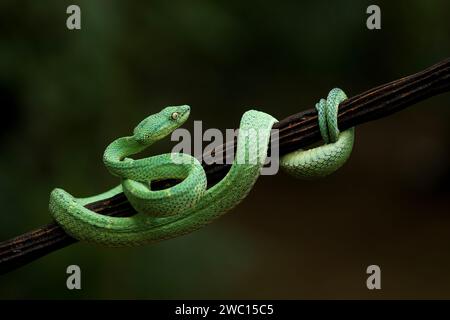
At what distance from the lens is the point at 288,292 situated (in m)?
4.88

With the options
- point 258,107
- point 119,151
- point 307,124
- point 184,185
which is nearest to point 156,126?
point 119,151

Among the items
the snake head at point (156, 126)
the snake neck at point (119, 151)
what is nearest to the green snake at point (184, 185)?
the snake neck at point (119, 151)

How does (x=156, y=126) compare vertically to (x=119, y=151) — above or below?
above

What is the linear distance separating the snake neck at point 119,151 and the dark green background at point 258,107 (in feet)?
4.85

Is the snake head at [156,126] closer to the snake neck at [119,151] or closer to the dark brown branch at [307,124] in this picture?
the snake neck at [119,151]

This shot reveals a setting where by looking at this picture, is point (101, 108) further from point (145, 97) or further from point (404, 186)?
point (404, 186)

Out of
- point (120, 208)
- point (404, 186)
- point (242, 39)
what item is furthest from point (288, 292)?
point (120, 208)

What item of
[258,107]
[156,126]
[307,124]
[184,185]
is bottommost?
[184,185]

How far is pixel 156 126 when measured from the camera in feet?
7.89

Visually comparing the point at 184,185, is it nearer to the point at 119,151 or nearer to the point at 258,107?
the point at 119,151

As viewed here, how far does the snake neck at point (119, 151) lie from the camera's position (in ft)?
7.36

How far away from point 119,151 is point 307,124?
2.14 feet

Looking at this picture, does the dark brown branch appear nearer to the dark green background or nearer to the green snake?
the green snake

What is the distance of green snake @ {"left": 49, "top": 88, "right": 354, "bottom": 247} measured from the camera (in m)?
2.09
